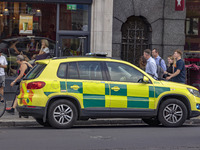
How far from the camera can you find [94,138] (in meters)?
9.16

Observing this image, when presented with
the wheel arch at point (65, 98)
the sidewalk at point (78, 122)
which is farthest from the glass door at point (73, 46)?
the wheel arch at point (65, 98)

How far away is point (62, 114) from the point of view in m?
10.5

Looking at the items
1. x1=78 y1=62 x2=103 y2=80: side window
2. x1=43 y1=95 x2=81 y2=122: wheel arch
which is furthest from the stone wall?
x1=43 y1=95 x2=81 y2=122: wheel arch

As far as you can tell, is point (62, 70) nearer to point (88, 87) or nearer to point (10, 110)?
point (88, 87)

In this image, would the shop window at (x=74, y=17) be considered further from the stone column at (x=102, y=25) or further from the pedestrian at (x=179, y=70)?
the pedestrian at (x=179, y=70)

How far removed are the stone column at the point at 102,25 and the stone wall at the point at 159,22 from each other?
34cm

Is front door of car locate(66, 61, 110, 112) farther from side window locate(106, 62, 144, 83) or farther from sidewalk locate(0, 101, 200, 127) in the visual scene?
sidewalk locate(0, 101, 200, 127)

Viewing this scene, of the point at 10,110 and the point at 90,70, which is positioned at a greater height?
the point at 90,70

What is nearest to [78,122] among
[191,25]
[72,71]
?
[72,71]

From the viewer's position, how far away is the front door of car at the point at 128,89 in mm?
10781

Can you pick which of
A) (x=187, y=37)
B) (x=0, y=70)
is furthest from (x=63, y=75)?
(x=187, y=37)

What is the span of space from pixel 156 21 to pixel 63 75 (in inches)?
317

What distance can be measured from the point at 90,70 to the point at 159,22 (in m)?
7.72

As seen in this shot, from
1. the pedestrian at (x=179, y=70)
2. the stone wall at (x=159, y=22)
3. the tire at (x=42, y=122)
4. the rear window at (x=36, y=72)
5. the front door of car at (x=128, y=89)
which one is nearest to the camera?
the rear window at (x=36, y=72)
